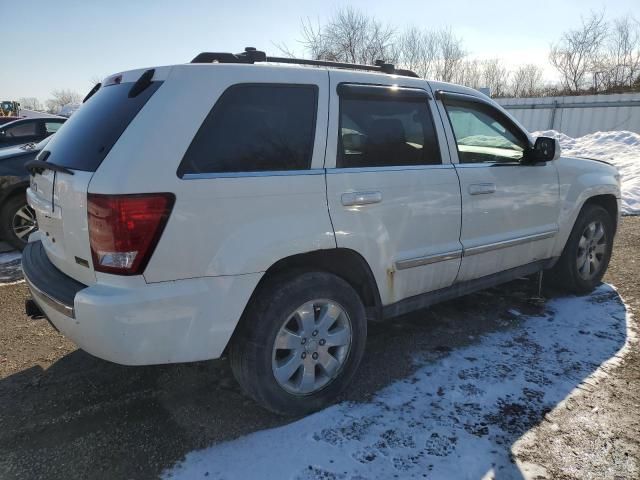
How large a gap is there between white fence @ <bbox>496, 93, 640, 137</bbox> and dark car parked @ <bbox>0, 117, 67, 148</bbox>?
1598 cm

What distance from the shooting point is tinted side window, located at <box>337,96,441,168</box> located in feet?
9.58

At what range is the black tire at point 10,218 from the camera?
604 centimetres

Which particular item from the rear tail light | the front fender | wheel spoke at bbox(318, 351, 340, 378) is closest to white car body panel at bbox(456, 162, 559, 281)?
the front fender

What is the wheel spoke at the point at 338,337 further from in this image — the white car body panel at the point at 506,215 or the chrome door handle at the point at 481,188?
the chrome door handle at the point at 481,188

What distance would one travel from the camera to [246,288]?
247 cm

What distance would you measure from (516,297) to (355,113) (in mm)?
2785

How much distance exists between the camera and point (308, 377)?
286 cm

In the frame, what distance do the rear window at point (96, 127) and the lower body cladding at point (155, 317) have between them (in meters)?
0.64

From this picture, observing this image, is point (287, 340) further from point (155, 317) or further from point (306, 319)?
point (155, 317)

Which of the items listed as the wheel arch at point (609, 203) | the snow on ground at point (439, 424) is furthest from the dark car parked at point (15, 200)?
the wheel arch at point (609, 203)

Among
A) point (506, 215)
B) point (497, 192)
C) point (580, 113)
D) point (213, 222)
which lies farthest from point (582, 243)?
point (580, 113)

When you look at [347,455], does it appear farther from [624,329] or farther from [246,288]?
[624,329]

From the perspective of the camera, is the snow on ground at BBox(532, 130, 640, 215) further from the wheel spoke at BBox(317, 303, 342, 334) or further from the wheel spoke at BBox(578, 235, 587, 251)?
the wheel spoke at BBox(317, 303, 342, 334)

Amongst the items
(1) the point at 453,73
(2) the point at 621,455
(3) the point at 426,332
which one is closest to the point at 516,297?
(3) the point at 426,332
